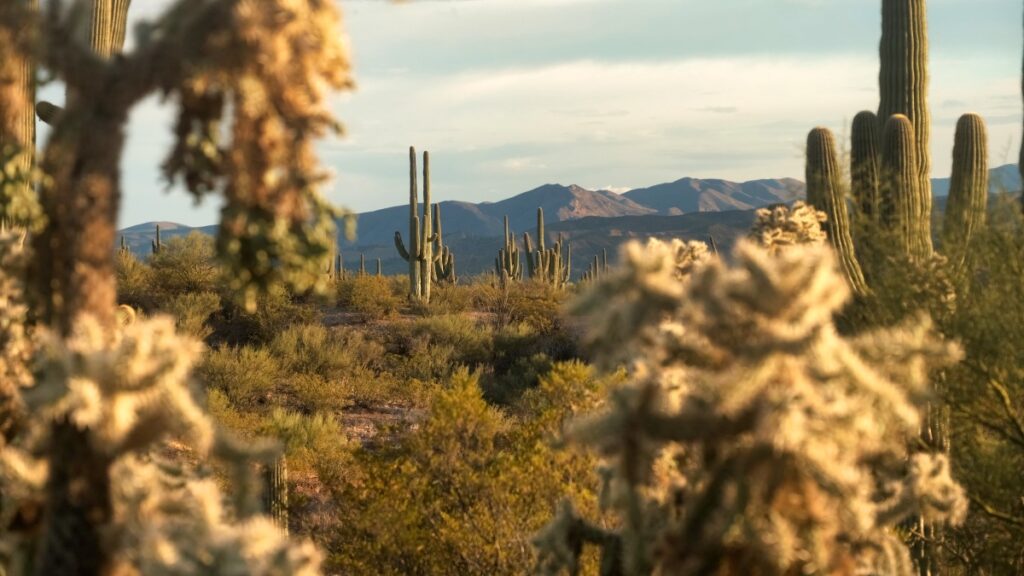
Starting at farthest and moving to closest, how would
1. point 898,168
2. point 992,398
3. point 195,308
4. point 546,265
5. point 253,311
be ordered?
1. point 546,265
2. point 195,308
3. point 898,168
4. point 992,398
5. point 253,311

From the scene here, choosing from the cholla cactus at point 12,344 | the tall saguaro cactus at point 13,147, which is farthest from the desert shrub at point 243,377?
the tall saguaro cactus at point 13,147

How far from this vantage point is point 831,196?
11.3 metres

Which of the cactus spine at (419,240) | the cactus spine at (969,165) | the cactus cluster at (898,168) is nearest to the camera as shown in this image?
the cactus cluster at (898,168)

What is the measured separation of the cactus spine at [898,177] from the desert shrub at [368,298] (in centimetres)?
2156

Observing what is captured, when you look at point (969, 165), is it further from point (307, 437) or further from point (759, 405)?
point (759, 405)

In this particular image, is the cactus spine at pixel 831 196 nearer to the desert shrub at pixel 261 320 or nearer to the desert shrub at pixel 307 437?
the desert shrub at pixel 307 437

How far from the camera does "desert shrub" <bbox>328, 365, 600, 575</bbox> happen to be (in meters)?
12.0

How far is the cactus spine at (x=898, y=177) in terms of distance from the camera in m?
12.3

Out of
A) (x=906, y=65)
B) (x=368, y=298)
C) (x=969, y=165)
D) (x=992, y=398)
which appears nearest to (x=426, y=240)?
(x=368, y=298)

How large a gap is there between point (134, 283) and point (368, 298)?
647 cm

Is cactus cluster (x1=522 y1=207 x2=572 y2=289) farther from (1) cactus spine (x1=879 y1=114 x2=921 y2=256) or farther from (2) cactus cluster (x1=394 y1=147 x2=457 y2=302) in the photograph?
(1) cactus spine (x1=879 y1=114 x2=921 y2=256)

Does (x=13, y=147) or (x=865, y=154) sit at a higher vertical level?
(x=865, y=154)

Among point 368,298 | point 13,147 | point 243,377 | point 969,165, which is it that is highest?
point 969,165

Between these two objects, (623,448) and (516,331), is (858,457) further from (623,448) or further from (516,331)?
(516,331)
